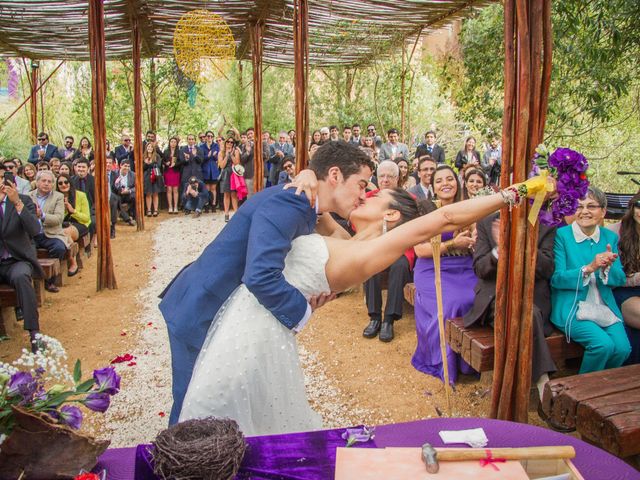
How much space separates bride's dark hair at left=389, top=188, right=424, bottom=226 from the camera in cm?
333

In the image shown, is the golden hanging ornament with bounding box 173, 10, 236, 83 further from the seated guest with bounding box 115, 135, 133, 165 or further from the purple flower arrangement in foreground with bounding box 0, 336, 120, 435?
the purple flower arrangement in foreground with bounding box 0, 336, 120, 435

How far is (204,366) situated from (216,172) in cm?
1253

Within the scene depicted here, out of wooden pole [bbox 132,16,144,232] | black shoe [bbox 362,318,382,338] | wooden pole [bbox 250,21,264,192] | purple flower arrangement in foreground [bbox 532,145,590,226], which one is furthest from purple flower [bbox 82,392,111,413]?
wooden pole [bbox 132,16,144,232]

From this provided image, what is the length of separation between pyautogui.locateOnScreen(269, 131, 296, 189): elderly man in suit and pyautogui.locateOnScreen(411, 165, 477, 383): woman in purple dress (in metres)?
9.07

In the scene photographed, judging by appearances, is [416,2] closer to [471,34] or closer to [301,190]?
[471,34]

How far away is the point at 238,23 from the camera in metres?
11.5

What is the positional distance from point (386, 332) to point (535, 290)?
183 centimetres

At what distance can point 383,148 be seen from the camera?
12703 mm

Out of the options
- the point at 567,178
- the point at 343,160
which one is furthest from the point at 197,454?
the point at 567,178

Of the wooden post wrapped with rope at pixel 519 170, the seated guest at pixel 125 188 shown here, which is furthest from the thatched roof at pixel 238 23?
the wooden post wrapped with rope at pixel 519 170

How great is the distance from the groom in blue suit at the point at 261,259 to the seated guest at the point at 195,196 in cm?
1152

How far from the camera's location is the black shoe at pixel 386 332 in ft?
18.7

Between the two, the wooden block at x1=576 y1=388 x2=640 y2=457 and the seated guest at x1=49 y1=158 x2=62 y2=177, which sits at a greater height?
the seated guest at x1=49 y1=158 x2=62 y2=177

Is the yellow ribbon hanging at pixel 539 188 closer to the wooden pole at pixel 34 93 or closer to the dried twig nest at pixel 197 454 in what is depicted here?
the dried twig nest at pixel 197 454
